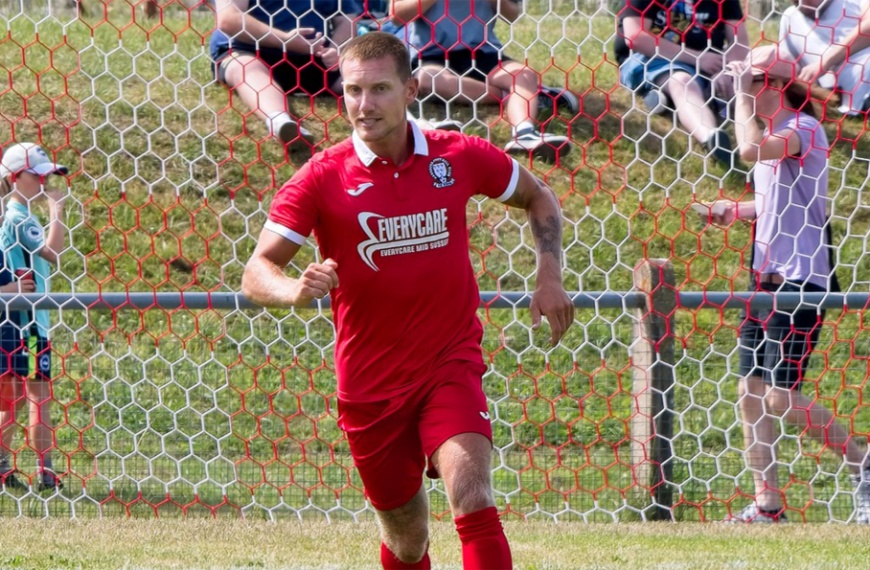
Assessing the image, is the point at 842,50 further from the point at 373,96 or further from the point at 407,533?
the point at 407,533

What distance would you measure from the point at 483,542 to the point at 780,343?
2.99 m

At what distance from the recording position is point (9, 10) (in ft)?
29.1

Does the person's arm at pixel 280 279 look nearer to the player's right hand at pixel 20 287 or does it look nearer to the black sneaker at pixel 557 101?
the player's right hand at pixel 20 287

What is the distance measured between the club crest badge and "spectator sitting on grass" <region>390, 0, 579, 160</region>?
3178mm

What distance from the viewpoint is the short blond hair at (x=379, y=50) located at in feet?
14.2

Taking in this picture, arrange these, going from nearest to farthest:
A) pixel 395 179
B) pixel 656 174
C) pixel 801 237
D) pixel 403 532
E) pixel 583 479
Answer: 1. pixel 395 179
2. pixel 403 532
3. pixel 801 237
4. pixel 583 479
5. pixel 656 174

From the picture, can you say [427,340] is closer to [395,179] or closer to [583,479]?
[395,179]

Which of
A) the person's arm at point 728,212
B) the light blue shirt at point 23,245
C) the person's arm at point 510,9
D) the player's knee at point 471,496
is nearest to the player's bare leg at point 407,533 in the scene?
the player's knee at point 471,496

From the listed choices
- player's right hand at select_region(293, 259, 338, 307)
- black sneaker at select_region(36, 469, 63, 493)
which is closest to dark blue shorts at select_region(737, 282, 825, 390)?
player's right hand at select_region(293, 259, 338, 307)

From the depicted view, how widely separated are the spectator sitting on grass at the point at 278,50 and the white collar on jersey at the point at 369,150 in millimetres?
2767

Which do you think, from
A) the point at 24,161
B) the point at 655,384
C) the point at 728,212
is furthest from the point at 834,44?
the point at 24,161

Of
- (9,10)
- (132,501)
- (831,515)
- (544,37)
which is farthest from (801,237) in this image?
(9,10)

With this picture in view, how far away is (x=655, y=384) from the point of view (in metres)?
6.68

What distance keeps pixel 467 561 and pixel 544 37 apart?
5.38m
